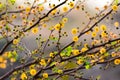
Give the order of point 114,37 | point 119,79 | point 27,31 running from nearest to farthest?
point 114,37, point 27,31, point 119,79

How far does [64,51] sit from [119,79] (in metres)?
22.7

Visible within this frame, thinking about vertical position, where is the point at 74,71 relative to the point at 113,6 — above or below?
below

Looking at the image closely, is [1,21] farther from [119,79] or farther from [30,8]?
[119,79]

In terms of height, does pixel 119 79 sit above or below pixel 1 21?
below

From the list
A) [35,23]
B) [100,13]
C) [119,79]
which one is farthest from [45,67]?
[119,79]

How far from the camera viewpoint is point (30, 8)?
21.9 ft

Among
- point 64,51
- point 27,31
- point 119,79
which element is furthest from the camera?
point 119,79

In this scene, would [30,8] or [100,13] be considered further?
[30,8]

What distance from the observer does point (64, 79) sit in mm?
6918

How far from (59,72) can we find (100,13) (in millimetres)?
1606

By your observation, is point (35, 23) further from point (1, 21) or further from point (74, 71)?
point (74, 71)

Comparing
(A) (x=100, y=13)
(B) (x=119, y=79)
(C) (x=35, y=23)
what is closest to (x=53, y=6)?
(C) (x=35, y=23)

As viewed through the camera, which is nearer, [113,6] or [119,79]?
[113,6]

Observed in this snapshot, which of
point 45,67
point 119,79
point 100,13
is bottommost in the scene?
point 119,79
